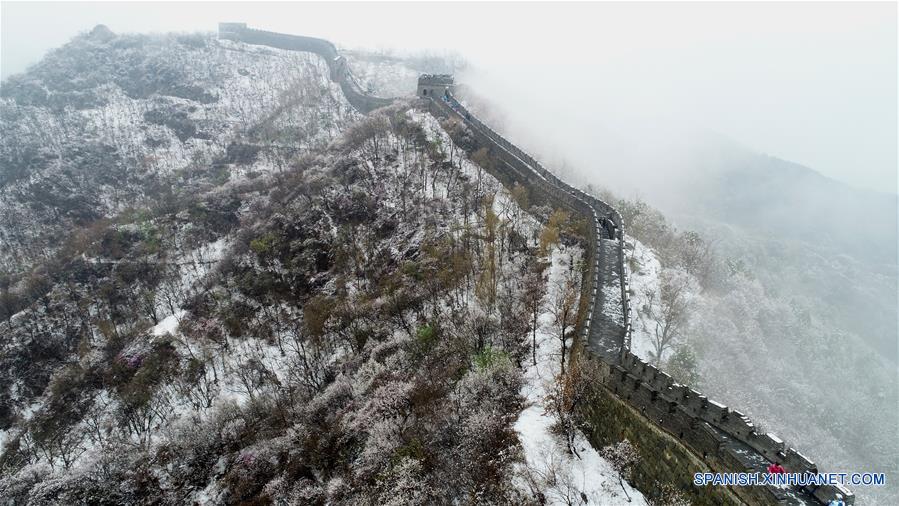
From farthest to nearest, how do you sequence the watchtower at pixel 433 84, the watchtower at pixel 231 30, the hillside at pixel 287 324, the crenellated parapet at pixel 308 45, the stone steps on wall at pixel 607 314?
the watchtower at pixel 231 30, the crenellated parapet at pixel 308 45, the watchtower at pixel 433 84, the hillside at pixel 287 324, the stone steps on wall at pixel 607 314

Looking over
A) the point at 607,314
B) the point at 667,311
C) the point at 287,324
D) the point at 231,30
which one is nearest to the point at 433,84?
the point at 287,324

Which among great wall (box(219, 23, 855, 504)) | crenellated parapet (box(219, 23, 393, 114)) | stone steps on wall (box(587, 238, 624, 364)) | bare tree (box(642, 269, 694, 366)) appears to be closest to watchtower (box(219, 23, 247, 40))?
crenellated parapet (box(219, 23, 393, 114))

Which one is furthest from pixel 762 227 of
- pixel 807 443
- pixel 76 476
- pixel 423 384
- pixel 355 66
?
pixel 76 476

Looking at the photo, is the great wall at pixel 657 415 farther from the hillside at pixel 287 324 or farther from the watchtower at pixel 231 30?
the watchtower at pixel 231 30

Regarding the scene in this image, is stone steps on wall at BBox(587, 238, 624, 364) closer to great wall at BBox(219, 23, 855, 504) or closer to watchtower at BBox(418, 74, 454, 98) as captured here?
great wall at BBox(219, 23, 855, 504)

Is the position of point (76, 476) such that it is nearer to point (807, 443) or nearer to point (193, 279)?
point (193, 279)

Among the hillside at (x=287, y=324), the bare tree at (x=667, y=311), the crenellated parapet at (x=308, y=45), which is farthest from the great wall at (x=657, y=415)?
the crenellated parapet at (x=308, y=45)

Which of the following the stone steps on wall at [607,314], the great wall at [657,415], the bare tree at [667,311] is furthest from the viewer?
the bare tree at [667,311]

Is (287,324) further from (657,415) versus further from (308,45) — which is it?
(308,45)
